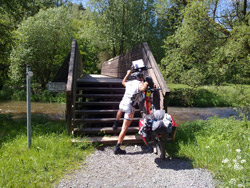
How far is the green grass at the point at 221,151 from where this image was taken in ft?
10.8

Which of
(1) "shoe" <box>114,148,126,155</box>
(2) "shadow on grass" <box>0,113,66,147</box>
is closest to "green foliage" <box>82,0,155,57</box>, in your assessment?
(2) "shadow on grass" <box>0,113,66,147</box>

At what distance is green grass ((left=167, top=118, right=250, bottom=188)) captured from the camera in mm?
3285

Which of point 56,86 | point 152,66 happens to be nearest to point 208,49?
point 152,66

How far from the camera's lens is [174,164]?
13.3 ft

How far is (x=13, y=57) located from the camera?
17594 millimetres

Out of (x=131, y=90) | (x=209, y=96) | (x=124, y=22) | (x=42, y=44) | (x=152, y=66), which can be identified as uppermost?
(x=124, y=22)

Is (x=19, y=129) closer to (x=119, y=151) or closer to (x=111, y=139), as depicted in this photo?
(x=111, y=139)

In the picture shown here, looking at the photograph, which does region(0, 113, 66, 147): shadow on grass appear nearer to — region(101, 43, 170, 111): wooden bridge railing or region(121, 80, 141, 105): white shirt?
region(121, 80, 141, 105): white shirt

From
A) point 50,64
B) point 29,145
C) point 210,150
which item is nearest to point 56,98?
point 50,64

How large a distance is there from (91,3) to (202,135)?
1850 cm

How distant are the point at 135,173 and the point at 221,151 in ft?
6.11

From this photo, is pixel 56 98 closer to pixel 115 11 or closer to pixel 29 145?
pixel 115 11

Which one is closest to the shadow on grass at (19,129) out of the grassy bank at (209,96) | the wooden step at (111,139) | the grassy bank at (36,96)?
the wooden step at (111,139)

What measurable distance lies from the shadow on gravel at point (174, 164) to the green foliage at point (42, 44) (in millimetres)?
15667
